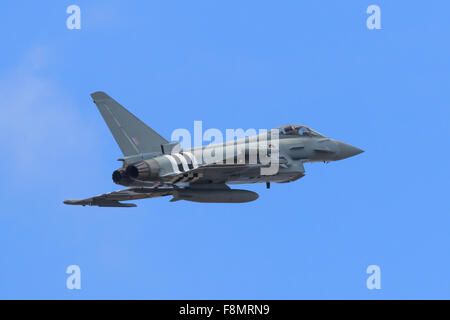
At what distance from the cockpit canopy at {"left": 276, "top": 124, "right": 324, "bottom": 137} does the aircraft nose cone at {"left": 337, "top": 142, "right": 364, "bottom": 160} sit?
114cm

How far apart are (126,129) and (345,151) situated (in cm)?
1053

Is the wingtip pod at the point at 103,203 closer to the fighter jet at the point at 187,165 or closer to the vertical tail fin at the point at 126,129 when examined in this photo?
the fighter jet at the point at 187,165

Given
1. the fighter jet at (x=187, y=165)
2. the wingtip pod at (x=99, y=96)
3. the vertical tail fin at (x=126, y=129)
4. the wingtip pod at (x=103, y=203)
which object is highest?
the wingtip pod at (x=99, y=96)

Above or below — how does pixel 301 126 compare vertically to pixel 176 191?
above

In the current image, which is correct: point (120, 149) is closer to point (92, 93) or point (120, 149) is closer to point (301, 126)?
point (92, 93)

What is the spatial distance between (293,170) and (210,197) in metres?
4.13

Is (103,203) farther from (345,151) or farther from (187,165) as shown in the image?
(345,151)

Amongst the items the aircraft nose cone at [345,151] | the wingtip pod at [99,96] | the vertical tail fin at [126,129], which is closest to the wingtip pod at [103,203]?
the vertical tail fin at [126,129]

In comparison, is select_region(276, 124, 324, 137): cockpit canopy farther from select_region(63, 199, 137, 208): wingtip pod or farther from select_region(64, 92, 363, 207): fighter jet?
select_region(63, 199, 137, 208): wingtip pod

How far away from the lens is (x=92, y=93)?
41.8m

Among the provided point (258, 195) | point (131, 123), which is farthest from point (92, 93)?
point (258, 195)

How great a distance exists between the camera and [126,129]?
1619 inches

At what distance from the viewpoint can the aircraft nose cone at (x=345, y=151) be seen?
45875 mm

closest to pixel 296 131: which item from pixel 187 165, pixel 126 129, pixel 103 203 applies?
pixel 187 165
